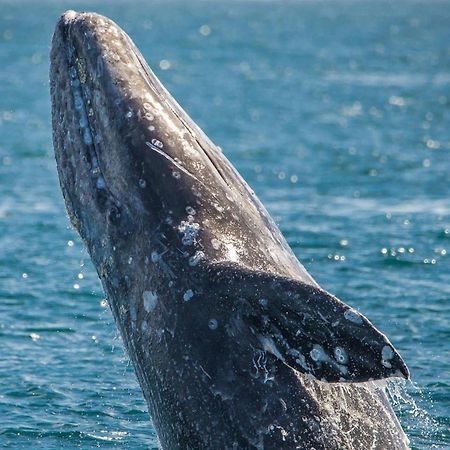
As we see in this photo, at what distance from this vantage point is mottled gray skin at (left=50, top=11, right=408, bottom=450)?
775 cm

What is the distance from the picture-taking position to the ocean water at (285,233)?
12.7m

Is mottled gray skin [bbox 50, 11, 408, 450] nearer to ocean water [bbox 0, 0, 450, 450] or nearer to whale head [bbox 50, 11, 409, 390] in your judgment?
whale head [bbox 50, 11, 409, 390]

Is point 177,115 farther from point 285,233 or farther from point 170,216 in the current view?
point 285,233

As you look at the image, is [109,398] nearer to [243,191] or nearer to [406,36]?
[243,191]

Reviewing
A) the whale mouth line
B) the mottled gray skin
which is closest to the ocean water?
the mottled gray skin

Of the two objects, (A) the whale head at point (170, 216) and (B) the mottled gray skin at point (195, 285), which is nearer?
(A) the whale head at point (170, 216)

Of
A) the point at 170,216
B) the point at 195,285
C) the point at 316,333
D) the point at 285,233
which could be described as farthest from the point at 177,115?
the point at 285,233

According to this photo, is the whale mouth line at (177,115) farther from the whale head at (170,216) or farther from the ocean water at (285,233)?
the ocean water at (285,233)

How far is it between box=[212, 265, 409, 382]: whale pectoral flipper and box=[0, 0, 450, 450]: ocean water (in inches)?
70.0

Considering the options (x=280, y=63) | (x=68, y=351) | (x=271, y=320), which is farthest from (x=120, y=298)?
(x=280, y=63)

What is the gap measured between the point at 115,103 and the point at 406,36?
102 m

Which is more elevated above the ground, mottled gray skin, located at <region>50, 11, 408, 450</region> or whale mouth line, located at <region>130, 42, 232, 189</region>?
whale mouth line, located at <region>130, 42, 232, 189</region>

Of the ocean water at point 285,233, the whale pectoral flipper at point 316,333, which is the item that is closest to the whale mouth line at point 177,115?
the whale pectoral flipper at point 316,333

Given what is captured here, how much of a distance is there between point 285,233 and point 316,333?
13601 mm
